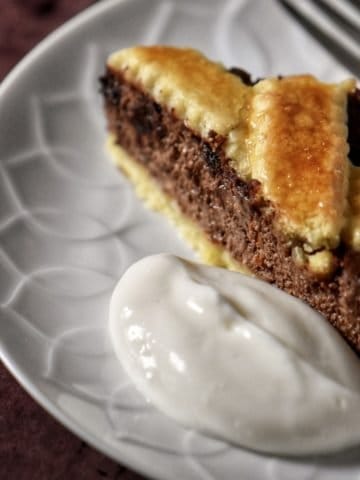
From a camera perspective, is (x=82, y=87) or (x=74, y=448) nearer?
(x=74, y=448)

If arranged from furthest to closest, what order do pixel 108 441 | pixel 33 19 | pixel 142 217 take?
pixel 33 19, pixel 142 217, pixel 108 441

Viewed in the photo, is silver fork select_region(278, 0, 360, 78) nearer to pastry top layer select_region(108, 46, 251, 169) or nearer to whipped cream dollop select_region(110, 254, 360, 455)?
pastry top layer select_region(108, 46, 251, 169)

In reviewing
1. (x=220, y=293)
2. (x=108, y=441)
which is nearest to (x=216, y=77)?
(x=220, y=293)

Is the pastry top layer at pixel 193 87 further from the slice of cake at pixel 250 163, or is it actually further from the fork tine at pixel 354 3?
the fork tine at pixel 354 3

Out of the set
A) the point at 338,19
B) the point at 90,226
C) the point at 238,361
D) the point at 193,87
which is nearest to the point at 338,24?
the point at 338,19

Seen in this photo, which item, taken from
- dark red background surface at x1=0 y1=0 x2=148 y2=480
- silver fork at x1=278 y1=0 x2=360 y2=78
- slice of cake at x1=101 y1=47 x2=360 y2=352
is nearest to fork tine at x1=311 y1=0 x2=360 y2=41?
silver fork at x1=278 y1=0 x2=360 y2=78

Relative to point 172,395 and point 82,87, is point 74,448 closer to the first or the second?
point 172,395
